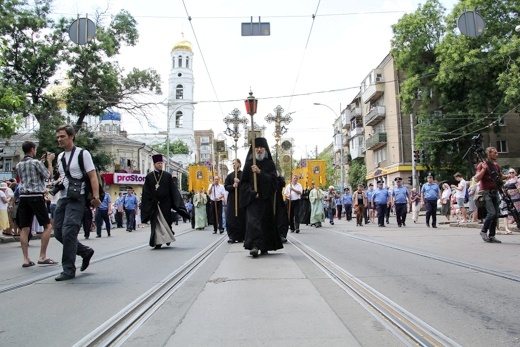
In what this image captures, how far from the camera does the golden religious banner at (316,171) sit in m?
24.7

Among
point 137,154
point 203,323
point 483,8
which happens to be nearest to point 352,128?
point 137,154

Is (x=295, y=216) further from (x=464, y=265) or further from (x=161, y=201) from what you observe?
(x=464, y=265)

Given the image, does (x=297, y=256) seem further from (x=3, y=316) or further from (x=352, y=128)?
(x=352, y=128)

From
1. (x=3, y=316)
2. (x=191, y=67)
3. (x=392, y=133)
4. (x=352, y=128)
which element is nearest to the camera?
(x=3, y=316)

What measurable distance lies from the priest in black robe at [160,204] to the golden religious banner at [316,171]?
14383mm

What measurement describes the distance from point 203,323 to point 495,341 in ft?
7.18

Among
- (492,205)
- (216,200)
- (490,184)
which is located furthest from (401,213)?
(492,205)

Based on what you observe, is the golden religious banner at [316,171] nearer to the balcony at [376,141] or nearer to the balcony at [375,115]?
the balcony at [376,141]

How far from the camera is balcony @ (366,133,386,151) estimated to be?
169 feet

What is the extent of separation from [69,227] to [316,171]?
1946 cm

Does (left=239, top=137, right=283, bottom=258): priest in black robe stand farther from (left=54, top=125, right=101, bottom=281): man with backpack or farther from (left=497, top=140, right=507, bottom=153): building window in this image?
(left=497, top=140, right=507, bottom=153): building window

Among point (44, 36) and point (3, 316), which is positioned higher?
point (44, 36)

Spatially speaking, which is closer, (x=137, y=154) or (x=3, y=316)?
(x=3, y=316)

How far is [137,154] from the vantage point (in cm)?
5706
